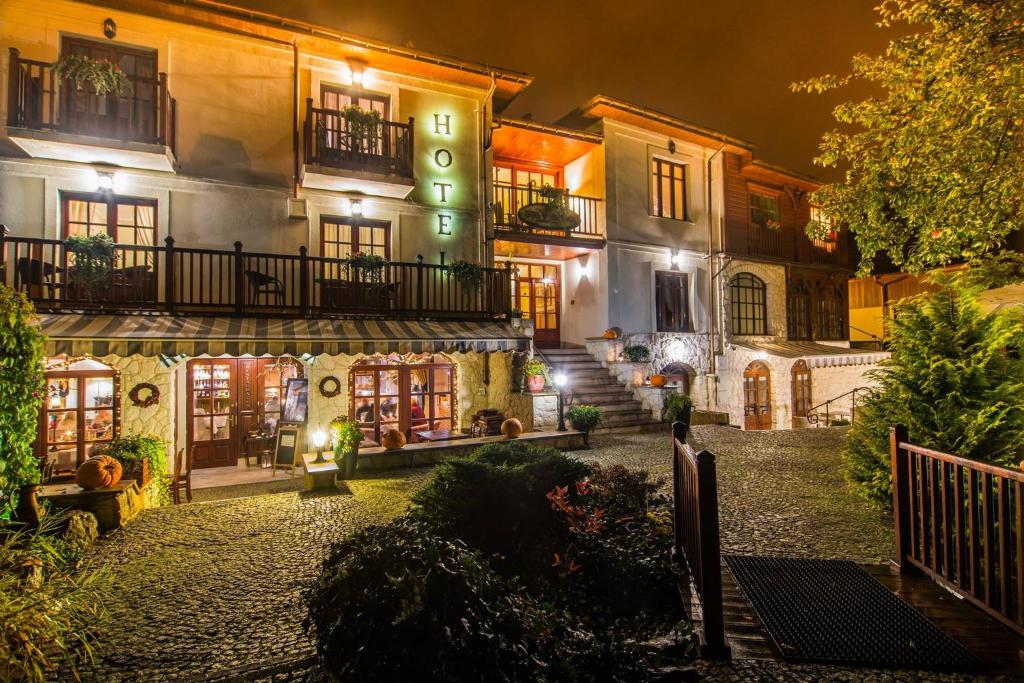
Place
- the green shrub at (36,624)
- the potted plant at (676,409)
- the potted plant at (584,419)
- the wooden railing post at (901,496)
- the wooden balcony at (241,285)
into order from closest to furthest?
the green shrub at (36,624) < the wooden railing post at (901,496) < the wooden balcony at (241,285) < the potted plant at (584,419) < the potted plant at (676,409)

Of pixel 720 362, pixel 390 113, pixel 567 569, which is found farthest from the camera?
pixel 720 362

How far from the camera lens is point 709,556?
3318 millimetres

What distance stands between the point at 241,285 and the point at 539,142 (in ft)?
31.6

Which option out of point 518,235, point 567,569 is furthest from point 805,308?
point 567,569

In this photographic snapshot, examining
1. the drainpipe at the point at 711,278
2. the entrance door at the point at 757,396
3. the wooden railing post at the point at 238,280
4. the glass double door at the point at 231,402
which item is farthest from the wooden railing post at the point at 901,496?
the entrance door at the point at 757,396

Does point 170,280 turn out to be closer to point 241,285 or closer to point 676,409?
point 241,285

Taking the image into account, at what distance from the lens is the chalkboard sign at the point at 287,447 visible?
1038 cm

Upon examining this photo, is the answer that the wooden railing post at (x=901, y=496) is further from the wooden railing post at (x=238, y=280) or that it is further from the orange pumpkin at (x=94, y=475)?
the wooden railing post at (x=238, y=280)

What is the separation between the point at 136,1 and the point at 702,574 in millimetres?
13817

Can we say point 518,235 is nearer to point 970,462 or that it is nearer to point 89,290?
point 89,290

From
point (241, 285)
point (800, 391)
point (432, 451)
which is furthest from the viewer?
point (800, 391)

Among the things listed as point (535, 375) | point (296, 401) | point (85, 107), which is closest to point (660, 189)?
point (535, 375)

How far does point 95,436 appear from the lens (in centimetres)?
985

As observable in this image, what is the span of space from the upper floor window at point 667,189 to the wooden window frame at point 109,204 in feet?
44.7
